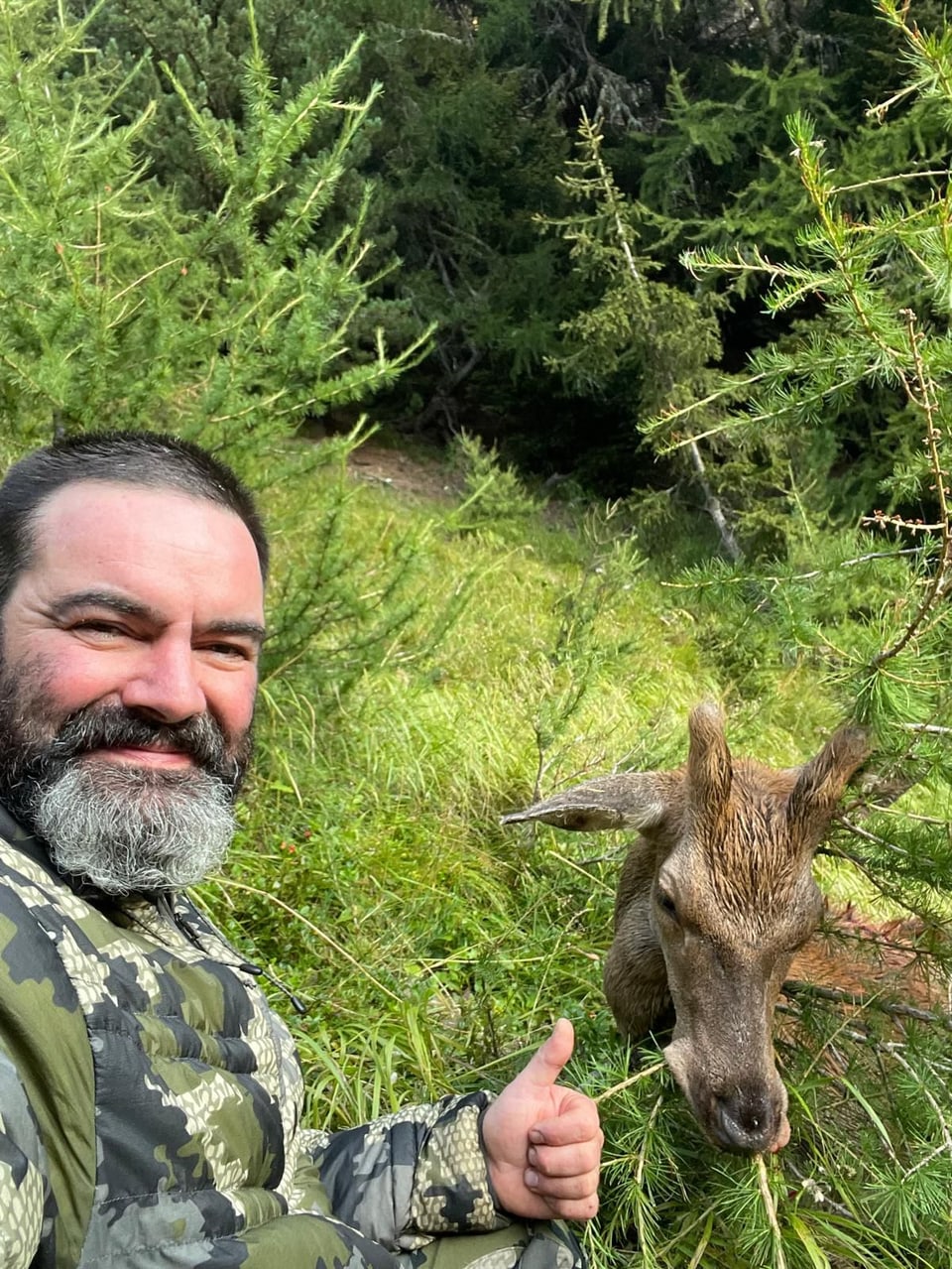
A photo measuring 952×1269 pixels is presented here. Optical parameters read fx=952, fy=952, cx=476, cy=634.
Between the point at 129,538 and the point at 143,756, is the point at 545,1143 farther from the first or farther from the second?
the point at 129,538

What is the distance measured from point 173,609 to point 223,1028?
0.75 metres

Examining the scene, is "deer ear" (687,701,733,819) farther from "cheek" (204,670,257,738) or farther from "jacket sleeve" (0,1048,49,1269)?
"jacket sleeve" (0,1048,49,1269)

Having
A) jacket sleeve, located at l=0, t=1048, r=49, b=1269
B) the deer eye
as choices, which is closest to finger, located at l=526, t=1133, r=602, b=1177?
the deer eye

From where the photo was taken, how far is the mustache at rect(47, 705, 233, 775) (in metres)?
1.70

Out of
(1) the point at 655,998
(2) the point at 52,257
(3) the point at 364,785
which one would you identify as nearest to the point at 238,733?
(1) the point at 655,998

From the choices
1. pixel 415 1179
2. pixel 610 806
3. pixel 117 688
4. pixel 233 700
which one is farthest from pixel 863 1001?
pixel 117 688

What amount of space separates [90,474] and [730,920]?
67.1 inches

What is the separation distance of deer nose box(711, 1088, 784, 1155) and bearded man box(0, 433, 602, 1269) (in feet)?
1.04

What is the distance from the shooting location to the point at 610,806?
267 centimetres

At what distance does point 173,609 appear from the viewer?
178cm

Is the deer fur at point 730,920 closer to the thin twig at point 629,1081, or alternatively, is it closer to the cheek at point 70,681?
the thin twig at point 629,1081

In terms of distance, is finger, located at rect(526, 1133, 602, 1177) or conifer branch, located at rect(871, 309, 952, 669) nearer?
conifer branch, located at rect(871, 309, 952, 669)

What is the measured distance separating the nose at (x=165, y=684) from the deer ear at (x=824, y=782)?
1.40 m

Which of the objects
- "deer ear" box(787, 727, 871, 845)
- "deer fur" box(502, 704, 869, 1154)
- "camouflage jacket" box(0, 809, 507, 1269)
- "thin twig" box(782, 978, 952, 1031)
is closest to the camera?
"camouflage jacket" box(0, 809, 507, 1269)
